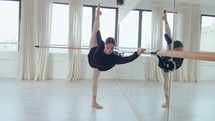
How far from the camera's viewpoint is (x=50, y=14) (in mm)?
5535

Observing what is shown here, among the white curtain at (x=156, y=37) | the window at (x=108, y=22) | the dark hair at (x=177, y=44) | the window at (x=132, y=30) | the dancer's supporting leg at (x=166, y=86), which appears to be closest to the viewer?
the dark hair at (x=177, y=44)

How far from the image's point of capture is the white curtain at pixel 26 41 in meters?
5.40

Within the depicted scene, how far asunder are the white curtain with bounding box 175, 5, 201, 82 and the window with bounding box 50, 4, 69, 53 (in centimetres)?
474

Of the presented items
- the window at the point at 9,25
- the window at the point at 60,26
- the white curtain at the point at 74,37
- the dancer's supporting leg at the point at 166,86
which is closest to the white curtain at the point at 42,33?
the window at the point at 60,26

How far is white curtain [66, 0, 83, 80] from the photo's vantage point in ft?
18.2

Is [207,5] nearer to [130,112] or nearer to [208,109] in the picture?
[208,109]

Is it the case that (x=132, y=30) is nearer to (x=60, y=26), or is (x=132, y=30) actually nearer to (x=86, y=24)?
(x=86, y=24)

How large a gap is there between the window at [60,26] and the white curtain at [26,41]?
65cm

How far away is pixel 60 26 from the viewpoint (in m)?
5.85

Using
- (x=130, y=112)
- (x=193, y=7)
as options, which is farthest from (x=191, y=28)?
(x=130, y=112)

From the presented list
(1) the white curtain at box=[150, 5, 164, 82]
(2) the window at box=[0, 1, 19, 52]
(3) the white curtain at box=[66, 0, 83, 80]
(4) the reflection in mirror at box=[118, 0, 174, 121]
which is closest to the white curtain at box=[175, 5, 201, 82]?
(4) the reflection in mirror at box=[118, 0, 174, 121]

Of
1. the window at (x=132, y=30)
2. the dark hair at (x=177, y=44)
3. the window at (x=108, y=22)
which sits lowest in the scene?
the dark hair at (x=177, y=44)

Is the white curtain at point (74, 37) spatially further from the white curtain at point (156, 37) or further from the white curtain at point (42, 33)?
the white curtain at point (156, 37)

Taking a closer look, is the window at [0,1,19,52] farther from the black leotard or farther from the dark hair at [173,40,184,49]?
the dark hair at [173,40,184,49]
